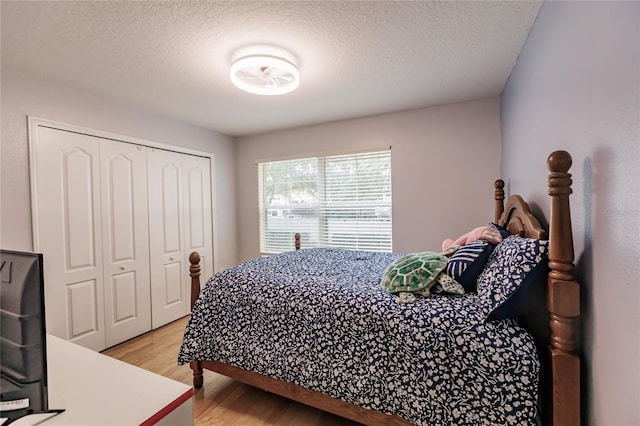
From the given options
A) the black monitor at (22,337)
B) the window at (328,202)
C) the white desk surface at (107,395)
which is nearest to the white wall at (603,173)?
the white desk surface at (107,395)

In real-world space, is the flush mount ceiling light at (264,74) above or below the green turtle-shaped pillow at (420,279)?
above

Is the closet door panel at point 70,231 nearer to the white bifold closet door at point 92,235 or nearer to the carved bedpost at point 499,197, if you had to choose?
the white bifold closet door at point 92,235

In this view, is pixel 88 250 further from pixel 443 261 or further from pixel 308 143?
pixel 443 261

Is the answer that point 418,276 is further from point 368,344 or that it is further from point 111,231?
point 111,231

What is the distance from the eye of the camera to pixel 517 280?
117cm

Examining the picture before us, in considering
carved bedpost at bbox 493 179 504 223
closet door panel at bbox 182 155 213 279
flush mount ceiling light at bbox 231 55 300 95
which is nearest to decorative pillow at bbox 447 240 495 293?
carved bedpost at bbox 493 179 504 223

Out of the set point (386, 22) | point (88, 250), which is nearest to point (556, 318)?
point (386, 22)

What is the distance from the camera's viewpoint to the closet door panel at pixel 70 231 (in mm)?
2316

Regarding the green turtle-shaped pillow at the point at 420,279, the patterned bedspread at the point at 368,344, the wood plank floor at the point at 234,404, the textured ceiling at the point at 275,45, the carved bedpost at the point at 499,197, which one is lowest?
the wood plank floor at the point at 234,404

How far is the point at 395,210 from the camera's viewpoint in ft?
10.7

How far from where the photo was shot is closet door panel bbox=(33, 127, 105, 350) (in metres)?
2.32

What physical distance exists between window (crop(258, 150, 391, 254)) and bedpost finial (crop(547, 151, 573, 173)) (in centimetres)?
225

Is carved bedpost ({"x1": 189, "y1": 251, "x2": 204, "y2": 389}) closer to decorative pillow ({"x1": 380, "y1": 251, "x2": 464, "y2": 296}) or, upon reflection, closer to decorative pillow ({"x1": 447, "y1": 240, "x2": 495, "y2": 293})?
decorative pillow ({"x1": 380, "y1": 251, "x2": 464, "y2": 296})

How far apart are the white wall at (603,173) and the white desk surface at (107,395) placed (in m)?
1.34
